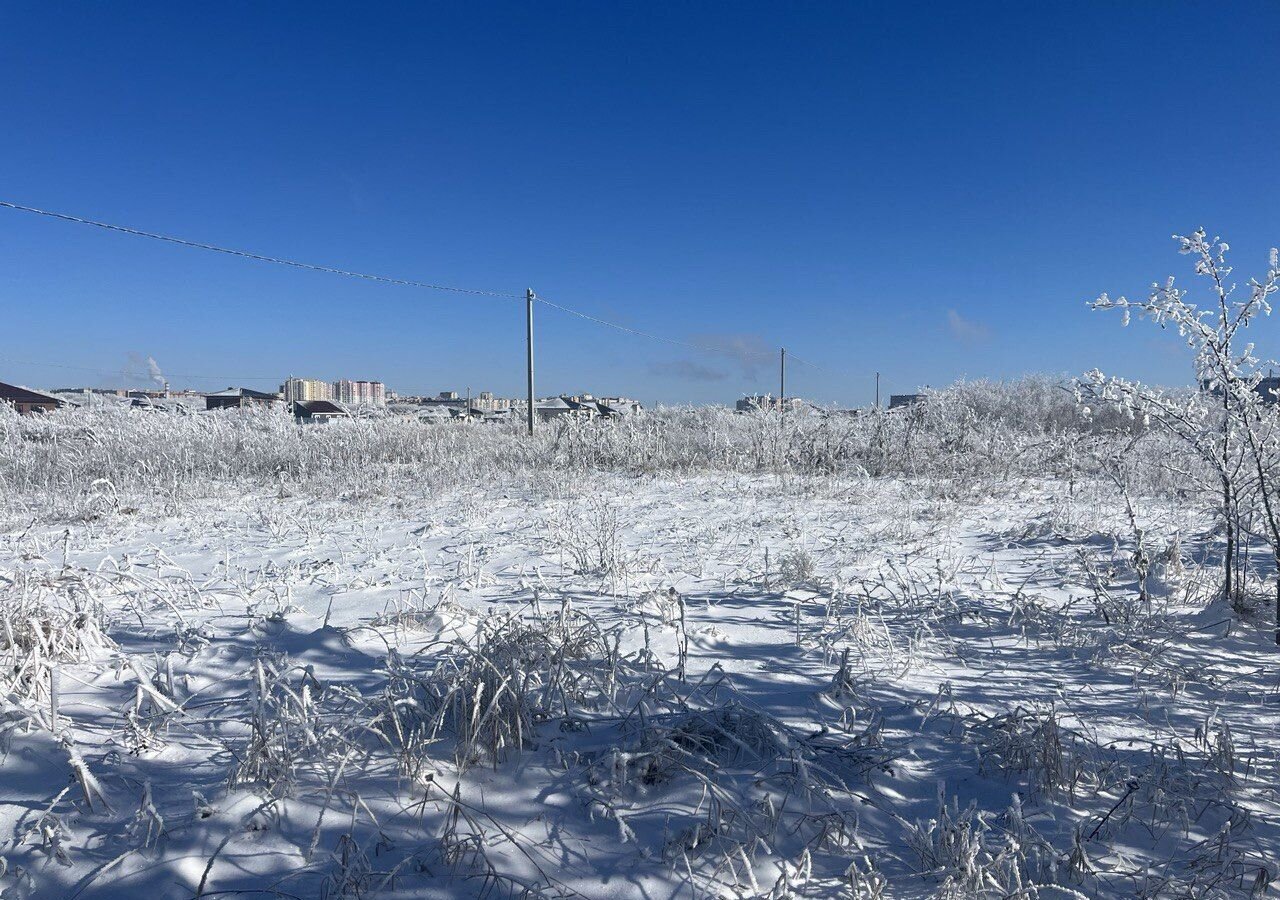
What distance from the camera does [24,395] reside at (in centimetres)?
2822

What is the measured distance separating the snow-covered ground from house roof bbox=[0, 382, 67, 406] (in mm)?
27214

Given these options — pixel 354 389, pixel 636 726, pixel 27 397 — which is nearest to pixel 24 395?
pixel 27 397

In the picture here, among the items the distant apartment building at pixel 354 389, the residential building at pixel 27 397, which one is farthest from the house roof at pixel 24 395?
the distant apartment building at pixel 354 389

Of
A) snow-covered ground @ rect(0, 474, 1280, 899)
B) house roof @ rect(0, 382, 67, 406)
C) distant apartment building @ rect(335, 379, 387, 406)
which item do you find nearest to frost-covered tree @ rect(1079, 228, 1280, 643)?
snow-covered ground @ rect(0, 474, 1280, 899)

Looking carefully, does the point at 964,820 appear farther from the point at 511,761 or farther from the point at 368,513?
the point at 368,513

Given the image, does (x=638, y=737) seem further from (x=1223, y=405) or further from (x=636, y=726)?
(x=1223, y=405)

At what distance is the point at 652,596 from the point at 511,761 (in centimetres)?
154

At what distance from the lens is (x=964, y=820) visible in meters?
1.74

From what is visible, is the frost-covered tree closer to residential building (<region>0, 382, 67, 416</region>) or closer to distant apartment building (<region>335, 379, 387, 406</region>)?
residential building (<region>0, 382, 67, 416</region>)

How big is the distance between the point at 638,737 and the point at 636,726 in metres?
0.08

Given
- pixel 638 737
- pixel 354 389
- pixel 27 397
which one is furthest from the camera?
pixel 354 389

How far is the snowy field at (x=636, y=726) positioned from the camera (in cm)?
163

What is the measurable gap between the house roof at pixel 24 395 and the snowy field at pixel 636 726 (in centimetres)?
2697

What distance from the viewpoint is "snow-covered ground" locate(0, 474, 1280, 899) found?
64.1 inches
